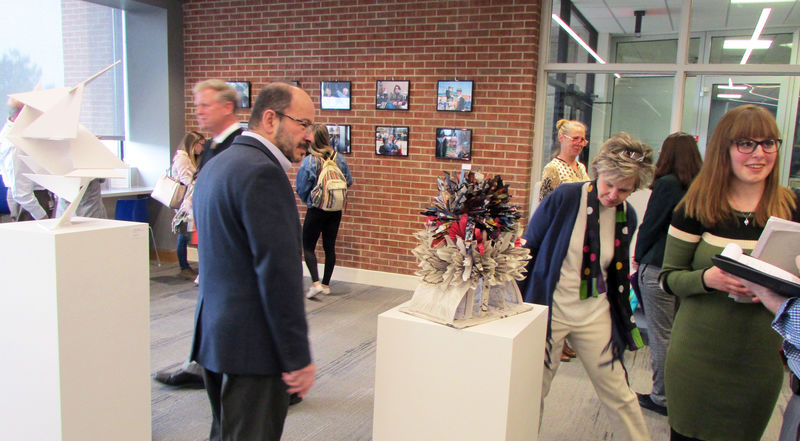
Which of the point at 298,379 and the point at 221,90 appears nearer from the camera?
the point at 298,379

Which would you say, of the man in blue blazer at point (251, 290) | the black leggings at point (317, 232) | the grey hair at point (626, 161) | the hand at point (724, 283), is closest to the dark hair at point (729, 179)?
the hand at point (724, 283)

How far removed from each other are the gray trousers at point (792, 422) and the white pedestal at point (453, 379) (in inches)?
29.2

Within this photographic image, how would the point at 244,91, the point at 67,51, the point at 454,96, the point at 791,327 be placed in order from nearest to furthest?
the point at 791,327 < the point at 454,96 < the point at 67,51 < the point at 244,91

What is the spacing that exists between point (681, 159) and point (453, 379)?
2053 mm

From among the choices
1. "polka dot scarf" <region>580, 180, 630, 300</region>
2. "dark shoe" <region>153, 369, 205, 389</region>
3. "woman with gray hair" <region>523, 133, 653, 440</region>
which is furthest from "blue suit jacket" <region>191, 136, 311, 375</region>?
"dark shoe" <region>153, 369, 205, 389</region>

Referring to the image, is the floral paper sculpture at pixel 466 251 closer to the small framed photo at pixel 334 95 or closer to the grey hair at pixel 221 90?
the grey hair at pixel 221 90

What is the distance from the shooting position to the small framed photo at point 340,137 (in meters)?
6.08

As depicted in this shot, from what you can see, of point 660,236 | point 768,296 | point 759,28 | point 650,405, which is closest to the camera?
point 768,296

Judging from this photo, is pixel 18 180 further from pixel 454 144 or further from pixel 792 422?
A: pixel 792 422

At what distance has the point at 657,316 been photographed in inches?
131

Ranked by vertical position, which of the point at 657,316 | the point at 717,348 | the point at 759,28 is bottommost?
the point at 657,316

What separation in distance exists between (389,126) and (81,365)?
13.4 ft

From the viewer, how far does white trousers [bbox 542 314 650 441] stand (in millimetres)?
2350

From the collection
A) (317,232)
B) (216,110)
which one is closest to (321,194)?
(317,232)
